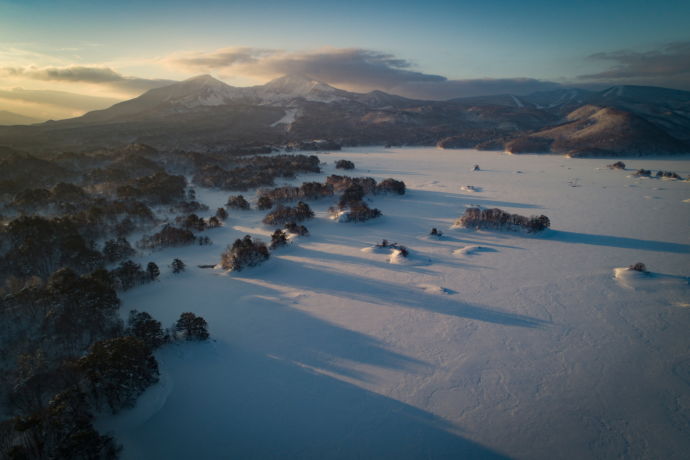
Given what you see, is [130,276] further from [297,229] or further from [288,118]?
[288,118]

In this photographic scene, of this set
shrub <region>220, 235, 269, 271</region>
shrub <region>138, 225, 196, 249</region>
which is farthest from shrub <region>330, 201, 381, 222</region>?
shrub <region>138, 225, 196, 249</region>

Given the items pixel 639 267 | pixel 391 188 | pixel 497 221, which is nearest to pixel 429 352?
pixel 639 267

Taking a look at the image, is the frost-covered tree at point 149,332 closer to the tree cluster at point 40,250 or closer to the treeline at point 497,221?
the tree cluster at point 40,250

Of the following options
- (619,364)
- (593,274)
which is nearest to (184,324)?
(619,364)

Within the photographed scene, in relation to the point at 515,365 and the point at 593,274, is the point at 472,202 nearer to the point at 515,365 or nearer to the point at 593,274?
the point at 593,274

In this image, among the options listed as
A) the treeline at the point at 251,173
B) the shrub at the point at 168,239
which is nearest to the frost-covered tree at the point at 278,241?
the shrub at the point at 168,239

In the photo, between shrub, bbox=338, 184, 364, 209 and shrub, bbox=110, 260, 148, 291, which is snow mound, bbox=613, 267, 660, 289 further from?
shrub, bbox=110, 260, 148, 291
